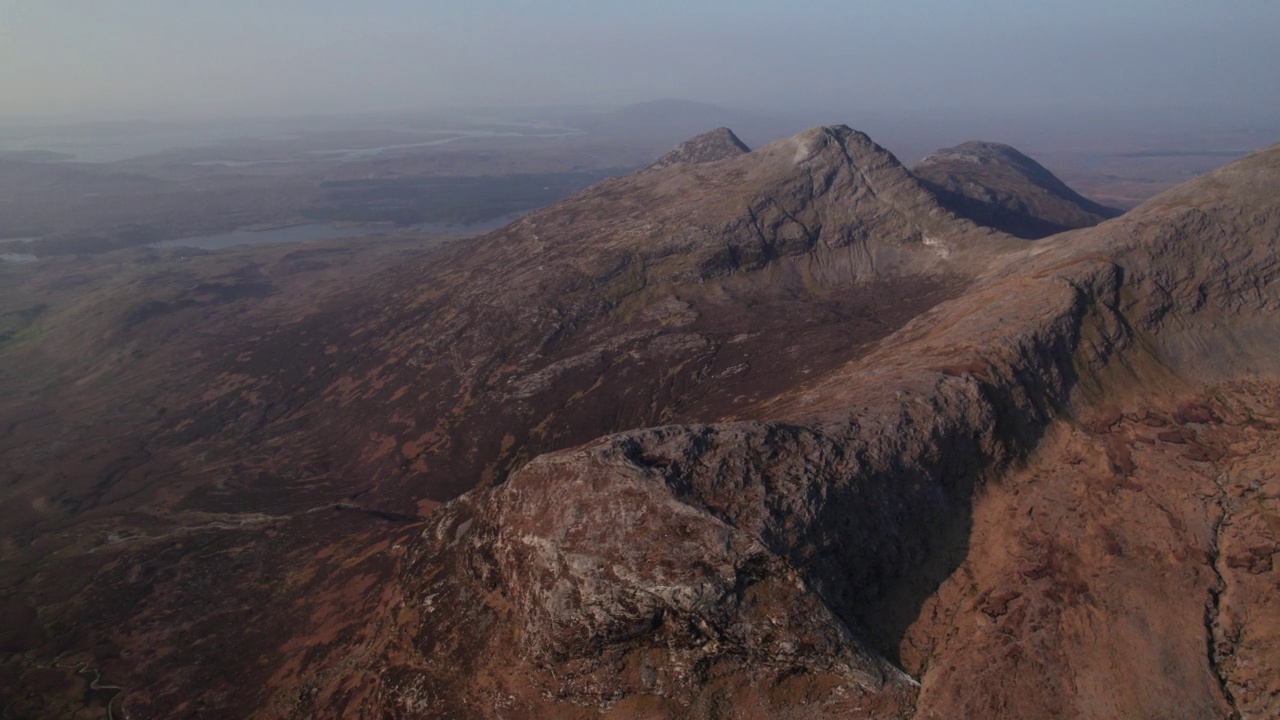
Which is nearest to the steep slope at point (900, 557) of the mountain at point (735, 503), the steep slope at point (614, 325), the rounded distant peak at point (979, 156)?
the mountain at point (735, 503)

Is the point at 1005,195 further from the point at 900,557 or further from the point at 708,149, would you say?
the point at 900,557

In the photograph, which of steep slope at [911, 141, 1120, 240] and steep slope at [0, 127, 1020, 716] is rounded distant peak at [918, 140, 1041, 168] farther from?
steep slope at [0, 127, 1020, 716]

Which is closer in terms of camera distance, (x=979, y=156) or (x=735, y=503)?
(x=735, y=503)

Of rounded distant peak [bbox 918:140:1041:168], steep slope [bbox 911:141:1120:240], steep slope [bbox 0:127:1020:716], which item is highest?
rounded distant peak [bbox 918:140:1041:168]

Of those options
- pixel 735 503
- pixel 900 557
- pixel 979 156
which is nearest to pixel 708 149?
pixel 979 156

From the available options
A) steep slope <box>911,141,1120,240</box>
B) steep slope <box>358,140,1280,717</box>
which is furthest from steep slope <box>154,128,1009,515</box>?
steep slope <box>911,141,1120,240</box>

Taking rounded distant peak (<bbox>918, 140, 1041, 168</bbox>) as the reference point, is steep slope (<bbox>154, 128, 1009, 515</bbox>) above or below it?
below

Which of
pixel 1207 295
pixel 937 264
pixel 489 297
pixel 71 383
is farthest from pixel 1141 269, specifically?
pixel 71 383
